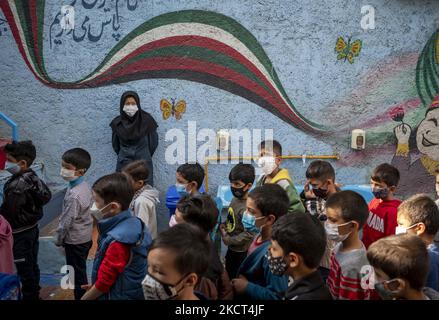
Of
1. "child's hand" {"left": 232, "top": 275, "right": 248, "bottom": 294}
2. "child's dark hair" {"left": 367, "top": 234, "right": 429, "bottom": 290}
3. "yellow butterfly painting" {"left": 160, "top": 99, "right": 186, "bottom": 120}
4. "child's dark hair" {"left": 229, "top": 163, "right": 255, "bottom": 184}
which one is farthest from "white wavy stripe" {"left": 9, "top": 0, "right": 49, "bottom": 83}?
"child's dark hair" {"left": 367, "top": 234, "right": 429, "bottom": 290}

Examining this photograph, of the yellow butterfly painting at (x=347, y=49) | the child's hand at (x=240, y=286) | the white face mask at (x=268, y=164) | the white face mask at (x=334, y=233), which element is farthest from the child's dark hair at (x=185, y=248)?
the yellow butterfly painting at (x=347, y=49)

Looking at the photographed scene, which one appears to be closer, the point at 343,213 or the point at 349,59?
the point at 343,213

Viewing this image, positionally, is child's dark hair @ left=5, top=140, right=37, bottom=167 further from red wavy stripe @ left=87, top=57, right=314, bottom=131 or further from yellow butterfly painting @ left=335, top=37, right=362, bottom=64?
yellow butterfly painting @ left=335, top=37, right=362, bottom=64

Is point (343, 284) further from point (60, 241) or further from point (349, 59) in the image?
point (349, 59)

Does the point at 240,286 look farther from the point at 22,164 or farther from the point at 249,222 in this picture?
the point at 22,164

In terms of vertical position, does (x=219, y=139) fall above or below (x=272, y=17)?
below

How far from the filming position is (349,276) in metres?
2.36

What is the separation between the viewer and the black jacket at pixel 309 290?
6.53 ft

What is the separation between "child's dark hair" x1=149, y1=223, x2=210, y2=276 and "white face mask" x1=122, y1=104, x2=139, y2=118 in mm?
3768

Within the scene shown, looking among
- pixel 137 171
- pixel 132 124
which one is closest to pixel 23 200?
pixel 137 171
